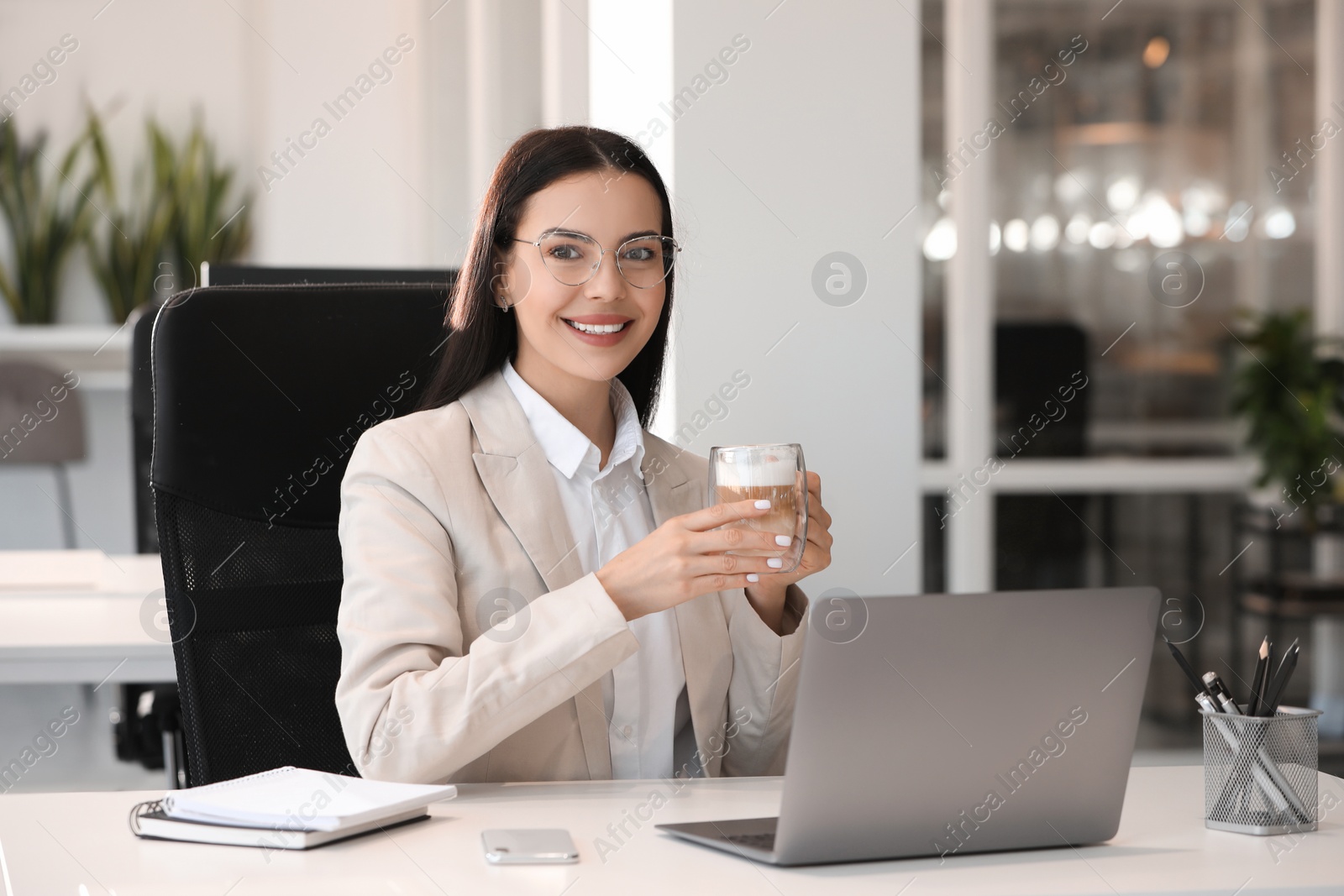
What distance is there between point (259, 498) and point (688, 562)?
0.65m

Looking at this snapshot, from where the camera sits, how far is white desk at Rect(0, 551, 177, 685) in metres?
2.20

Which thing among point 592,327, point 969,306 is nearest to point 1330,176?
point 969,306

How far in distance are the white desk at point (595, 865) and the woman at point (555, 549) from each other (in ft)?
0.58

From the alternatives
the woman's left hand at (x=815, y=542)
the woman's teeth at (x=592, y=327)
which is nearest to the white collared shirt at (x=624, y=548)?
the woman's teeth at (x=592, y=327)

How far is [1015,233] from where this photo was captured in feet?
14.8

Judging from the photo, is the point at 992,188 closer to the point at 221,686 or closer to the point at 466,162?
the point at 466,162

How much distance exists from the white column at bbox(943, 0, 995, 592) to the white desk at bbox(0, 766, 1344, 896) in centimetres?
305

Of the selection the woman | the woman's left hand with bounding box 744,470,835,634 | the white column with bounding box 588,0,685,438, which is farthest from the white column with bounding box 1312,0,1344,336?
the woman's left hand with bounding box 744,470,835,634

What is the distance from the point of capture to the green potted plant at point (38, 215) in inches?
197

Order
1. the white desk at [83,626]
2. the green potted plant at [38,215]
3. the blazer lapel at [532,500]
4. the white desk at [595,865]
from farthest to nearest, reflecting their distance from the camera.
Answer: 1. the green potted plant at [38,215]
2. the white desk at [83,626]
3. the blazer lapel at [532,500]
4. the white desk at [595,865]

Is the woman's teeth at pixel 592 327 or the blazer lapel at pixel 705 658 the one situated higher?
the woman's teeth at pixel 592 327

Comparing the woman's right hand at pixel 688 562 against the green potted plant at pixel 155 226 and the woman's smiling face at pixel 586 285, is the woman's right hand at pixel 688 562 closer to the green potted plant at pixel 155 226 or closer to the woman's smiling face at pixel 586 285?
the woman's smiling face at pixel 586 285

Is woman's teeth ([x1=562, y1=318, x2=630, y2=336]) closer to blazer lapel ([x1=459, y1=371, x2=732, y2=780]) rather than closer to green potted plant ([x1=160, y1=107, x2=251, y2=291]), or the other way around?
blazer lapel ([x1=459, y1=371, x2=732, y2=780])

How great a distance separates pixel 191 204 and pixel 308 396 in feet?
12.0
